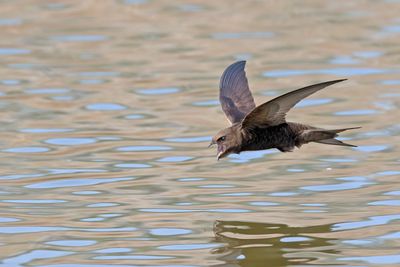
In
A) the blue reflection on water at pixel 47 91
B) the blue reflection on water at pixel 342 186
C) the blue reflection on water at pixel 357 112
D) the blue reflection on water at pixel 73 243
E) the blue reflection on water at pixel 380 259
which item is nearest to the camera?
the blue reflection on water at pixel 380 259

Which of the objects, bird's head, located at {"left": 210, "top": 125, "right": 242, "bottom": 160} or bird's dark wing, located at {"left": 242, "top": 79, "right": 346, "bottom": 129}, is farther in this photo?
bird's head, located at {"left": 210, "top": 125, "right": 242, "bottom": 160}

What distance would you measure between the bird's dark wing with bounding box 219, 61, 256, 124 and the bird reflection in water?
46.8 inches

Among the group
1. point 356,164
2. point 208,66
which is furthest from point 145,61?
point 356,164

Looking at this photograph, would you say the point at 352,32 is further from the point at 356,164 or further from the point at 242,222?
the point at 242,222

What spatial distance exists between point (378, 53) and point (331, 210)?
6016 mm

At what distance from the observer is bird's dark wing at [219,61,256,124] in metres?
9.02

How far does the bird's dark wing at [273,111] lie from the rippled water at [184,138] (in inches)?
25.1

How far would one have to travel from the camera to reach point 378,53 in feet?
46.2

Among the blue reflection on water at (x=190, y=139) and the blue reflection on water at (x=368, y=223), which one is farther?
the blue reflection on water at (x=190, y=139)

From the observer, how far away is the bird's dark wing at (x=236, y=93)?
902cm

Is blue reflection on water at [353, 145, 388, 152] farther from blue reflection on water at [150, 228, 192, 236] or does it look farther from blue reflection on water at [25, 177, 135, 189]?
blue reflection on water at [150, 228, 192, 236]

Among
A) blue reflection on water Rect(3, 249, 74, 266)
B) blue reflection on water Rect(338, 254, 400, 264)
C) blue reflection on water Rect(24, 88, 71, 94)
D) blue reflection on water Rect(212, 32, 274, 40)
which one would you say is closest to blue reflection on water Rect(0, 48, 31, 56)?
blue reflection on water Rect(24, 88, 71, 94)

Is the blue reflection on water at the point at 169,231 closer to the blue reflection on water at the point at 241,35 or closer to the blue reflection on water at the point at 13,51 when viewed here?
the blue reflection on water at the point at 13,51

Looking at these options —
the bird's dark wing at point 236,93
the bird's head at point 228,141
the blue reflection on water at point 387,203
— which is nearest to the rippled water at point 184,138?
the blue reflection on water at point 387,203
